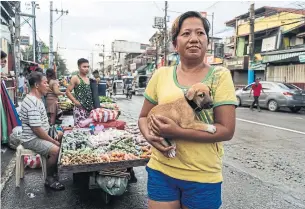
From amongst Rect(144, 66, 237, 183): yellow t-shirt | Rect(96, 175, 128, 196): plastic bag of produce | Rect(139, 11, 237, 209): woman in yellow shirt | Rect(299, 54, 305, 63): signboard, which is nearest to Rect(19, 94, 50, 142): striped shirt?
Rect(96, 175, 128, 196): plastic bag of produce

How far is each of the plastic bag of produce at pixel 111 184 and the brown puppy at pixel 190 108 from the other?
2110 mm

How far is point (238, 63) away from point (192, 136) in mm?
29017

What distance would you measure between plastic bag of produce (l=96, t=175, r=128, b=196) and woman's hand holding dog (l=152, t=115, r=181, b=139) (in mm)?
2118

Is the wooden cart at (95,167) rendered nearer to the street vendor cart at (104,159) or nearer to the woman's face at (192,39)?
the street vendor cart at (104,159)

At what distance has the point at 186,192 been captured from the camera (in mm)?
1771

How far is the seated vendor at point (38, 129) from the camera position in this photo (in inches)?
166

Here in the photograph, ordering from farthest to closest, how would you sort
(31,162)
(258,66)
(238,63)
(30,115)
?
(238,63)
(258,66)
(31,162)
(30,115)

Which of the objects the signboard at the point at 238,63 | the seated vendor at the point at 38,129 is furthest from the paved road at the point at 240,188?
the signboard at the point at 238,63

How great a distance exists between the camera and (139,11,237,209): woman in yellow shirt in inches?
67.4

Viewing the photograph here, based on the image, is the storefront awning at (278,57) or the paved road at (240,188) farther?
the storefront awning at (278,57)

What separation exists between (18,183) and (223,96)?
3.87m

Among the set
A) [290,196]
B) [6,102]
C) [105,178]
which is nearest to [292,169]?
[290,196]

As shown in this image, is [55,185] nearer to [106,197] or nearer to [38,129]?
[38,129]

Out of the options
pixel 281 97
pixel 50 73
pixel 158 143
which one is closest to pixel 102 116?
pixel 50 73
